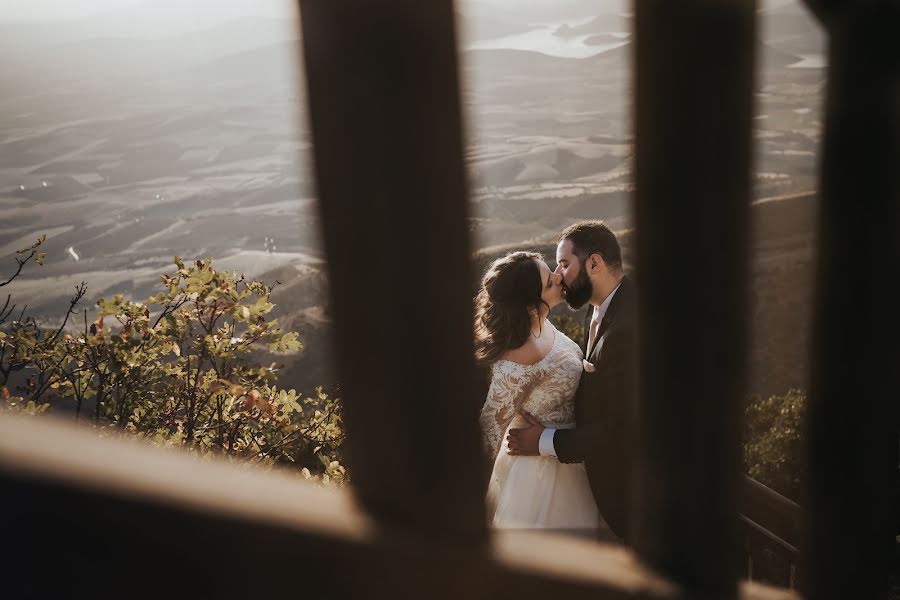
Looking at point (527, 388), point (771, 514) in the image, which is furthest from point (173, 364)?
point (771, 514)

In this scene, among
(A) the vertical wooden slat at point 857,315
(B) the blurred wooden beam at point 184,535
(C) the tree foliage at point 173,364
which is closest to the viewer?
(B) the blurred wooden beam at point 184,535

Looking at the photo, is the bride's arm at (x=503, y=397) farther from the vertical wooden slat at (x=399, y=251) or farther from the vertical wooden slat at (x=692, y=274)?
the vertical wooden slat at (x=399, y=251)

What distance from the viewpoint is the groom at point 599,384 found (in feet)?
10.9

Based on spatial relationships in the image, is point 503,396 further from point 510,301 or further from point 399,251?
point 399,251

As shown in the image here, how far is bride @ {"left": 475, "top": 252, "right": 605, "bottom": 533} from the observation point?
3709 mm

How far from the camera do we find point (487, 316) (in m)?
4.09

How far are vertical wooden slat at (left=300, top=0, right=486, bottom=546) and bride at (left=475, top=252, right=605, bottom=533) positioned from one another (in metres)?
3.03

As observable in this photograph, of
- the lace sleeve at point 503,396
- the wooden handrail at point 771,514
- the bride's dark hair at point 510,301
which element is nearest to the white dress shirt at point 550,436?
the lace sleeve at point 503,396

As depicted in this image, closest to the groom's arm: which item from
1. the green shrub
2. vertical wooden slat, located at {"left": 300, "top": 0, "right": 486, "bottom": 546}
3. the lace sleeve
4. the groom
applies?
the groom

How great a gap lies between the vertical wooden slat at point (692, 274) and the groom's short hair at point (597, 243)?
10.1 ft

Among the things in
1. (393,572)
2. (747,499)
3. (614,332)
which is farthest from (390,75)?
(747,499)

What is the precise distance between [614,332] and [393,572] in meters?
2.84

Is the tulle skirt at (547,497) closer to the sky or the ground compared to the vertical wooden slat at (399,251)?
closer to the ground

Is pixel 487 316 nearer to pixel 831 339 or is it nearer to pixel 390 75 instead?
pixel 831 339
